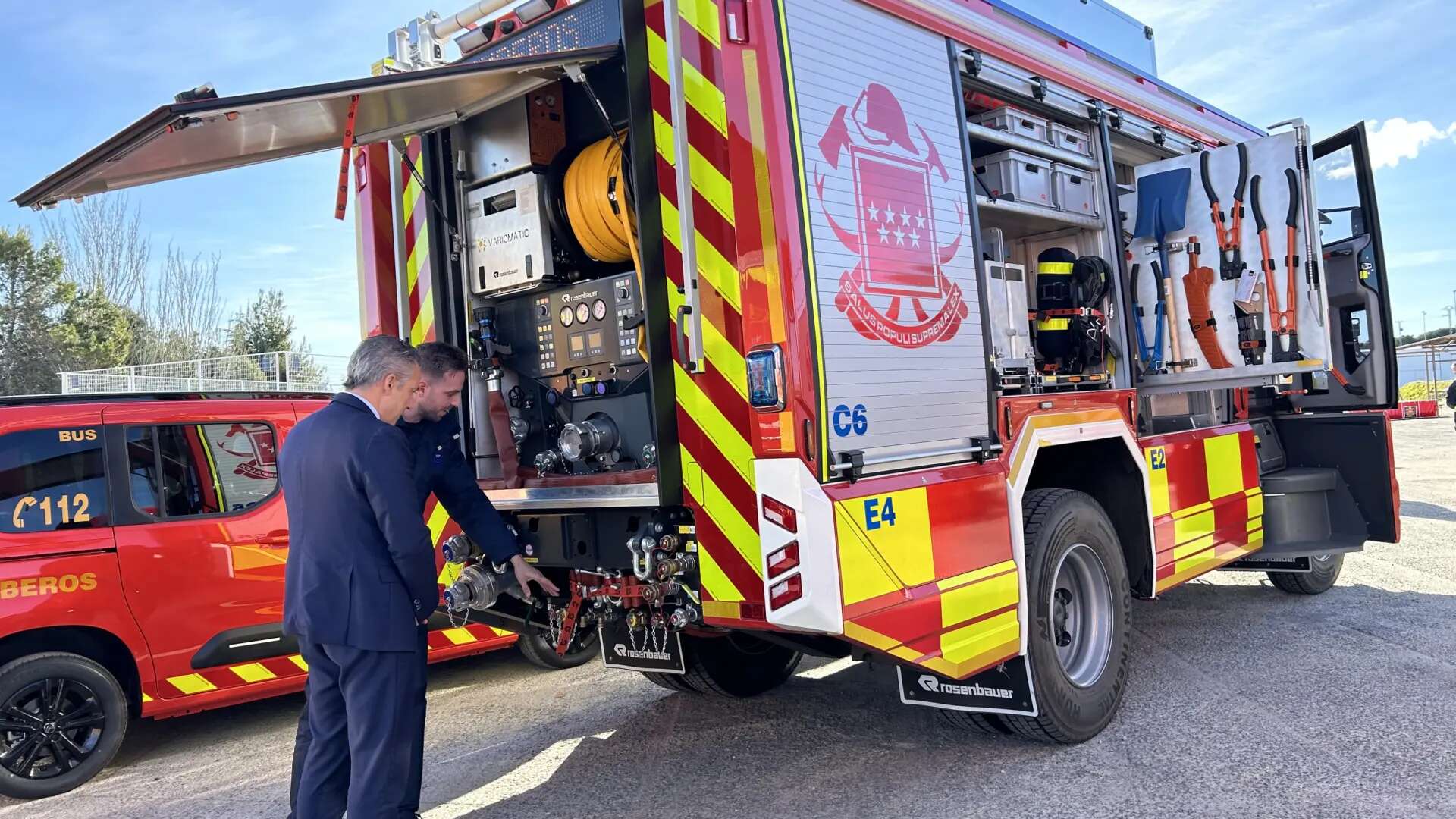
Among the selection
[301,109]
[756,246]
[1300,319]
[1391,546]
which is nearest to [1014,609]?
[756,246]

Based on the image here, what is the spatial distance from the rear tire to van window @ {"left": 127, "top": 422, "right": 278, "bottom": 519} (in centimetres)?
389

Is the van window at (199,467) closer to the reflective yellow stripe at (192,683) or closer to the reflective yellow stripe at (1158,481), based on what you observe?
the reflective yellow stripe at (192,683)

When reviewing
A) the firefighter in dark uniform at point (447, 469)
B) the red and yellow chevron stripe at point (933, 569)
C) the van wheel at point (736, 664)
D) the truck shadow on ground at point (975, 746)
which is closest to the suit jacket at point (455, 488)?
the firefighter in dark uniform at point (447, 469)

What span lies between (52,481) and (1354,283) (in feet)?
24.4

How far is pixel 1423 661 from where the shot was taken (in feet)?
17.1

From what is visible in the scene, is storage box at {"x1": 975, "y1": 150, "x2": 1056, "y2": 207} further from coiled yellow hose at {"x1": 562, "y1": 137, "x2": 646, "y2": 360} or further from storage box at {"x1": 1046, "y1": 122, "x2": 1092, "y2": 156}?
coiled yellow hose at {"x1": 562, "y1": 137, "x2": 646, "y2": 360}

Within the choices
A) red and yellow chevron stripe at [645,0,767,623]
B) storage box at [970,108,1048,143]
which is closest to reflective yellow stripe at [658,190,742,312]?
red and yellow chevron stripe at [645,0,767,623]

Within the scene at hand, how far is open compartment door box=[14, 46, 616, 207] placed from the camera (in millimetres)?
3014

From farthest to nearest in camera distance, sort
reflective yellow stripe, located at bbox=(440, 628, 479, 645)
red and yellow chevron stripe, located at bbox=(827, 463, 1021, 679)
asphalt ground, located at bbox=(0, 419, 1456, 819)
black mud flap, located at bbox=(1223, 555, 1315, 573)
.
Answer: black mud flap, located at bbox=(1223, 555, 1315, 573), reflective yellow stripe, located at bbox=(440, 628, 479, 645), asphalt ground, located at bbox=(0, 419, 1456, 819), red and yellow chevron stripe, located at bbox=(827, 463, 1021, 679)

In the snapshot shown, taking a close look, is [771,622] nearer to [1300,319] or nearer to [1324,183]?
[1300,319]

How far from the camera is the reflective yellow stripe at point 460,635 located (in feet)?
19.6

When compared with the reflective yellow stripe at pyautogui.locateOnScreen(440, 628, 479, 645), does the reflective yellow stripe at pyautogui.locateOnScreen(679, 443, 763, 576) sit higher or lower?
higher

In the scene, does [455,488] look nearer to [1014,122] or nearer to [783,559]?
[783,559]

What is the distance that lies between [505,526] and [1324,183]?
5905mm
